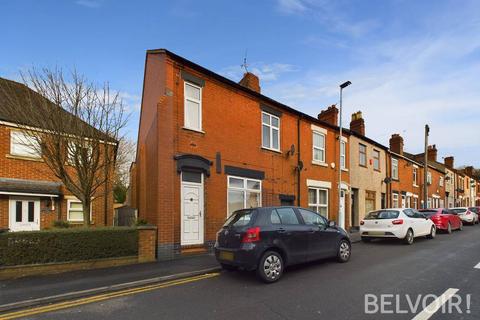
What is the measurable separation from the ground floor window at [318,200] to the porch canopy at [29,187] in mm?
11900

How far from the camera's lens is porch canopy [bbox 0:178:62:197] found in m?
13.2

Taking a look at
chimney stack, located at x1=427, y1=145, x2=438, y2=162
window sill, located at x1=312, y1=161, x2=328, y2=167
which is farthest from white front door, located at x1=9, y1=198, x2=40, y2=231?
chimney stack, located at x1=427, y1=145, x2=438, y2=162

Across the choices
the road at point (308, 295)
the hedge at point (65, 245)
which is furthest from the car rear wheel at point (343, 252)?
the hedge at point (65, 245)

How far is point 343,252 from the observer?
9.19 meters

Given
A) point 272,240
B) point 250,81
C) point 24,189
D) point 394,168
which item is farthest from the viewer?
point 394,168

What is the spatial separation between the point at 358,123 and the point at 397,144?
7623mm

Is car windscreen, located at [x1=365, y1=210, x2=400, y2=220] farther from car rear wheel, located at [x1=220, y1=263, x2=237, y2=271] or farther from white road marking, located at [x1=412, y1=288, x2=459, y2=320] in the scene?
car rear wheel, located at [x1=220, y1=263, x2=237, y2=271]

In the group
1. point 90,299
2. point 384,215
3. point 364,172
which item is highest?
point 364,172

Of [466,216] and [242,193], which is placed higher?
[242,193]

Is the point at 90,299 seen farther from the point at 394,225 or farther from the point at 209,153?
the point at 394,225

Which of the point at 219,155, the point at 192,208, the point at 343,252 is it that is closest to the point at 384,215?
the point at 343,252

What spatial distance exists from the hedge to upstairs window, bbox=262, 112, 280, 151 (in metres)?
7.09

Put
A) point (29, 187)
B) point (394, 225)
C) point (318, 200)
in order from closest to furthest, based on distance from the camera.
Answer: point (394, 225)
point (29, 187)
point (318, 200)

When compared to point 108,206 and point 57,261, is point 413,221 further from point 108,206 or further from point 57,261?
point 108,206
